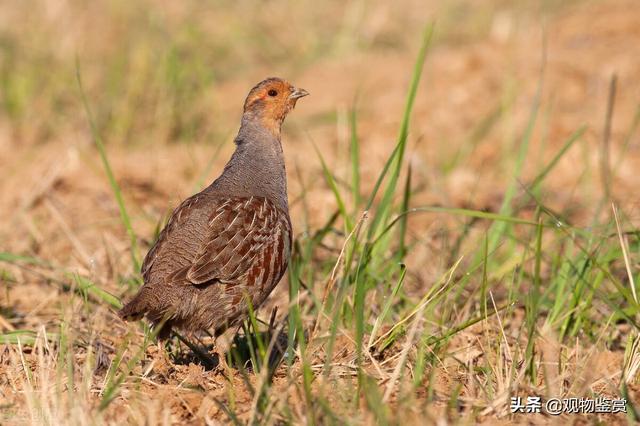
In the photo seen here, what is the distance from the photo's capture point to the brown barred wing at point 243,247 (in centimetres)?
380

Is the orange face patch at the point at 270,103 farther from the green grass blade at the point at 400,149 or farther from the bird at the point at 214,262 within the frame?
the green grass blade at the point at 400,149

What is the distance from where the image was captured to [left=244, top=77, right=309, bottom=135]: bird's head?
4676 millimetres

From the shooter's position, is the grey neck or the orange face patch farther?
the orange face patch

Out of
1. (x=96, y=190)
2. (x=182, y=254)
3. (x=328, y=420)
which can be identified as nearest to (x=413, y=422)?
(x=328, y=420)

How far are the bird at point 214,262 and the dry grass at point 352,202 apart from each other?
0.19 m

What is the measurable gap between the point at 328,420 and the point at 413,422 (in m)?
0.27

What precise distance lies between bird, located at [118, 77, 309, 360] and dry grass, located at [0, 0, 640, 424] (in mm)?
186

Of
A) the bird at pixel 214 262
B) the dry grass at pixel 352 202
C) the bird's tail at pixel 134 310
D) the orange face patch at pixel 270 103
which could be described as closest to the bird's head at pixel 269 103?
the orange face patch at pixel 270 103

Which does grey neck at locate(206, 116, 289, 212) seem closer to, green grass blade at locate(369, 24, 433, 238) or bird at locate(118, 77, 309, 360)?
bird at locate(118, 77, 309, 360)

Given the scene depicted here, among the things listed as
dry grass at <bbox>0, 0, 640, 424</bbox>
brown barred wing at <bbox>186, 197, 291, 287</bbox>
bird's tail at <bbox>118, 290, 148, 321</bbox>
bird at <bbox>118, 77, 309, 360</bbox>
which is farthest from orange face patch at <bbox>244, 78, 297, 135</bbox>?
bird's tail at <bbox>118, 290, 148, 321</bbox>

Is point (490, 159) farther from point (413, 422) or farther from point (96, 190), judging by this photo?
point (413, 422)

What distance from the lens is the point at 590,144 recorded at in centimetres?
758

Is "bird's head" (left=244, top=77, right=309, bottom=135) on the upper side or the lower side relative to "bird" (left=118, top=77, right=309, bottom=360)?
upper

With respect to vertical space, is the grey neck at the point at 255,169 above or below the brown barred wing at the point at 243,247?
above
